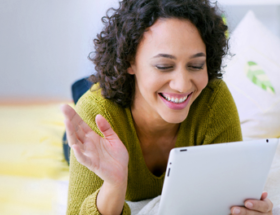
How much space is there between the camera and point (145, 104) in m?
1.16

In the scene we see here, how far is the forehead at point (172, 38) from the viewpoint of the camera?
0.95m

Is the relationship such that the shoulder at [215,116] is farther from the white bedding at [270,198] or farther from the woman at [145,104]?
the white bedding at [270,198]

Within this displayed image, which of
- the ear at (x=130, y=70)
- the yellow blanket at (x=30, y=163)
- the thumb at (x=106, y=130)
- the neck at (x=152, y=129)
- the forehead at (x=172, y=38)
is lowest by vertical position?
the yellow blanket at (x=30, y=163)

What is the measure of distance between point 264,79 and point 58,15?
4.16ft

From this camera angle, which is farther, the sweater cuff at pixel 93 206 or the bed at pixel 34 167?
the bed at pixel 34 167

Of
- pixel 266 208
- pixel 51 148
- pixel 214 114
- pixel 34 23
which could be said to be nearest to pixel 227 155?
pixel 266 208

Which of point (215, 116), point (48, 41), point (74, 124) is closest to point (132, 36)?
point (74, 124)

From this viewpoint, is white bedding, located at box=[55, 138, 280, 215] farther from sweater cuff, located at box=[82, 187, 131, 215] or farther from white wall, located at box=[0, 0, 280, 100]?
white wall, located at box=[0, 0, 280, 100]

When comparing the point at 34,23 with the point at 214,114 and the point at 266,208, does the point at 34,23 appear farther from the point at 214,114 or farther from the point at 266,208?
the point at 266,208

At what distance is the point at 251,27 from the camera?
2.01m

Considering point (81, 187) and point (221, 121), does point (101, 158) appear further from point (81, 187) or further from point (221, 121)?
point (221, 121)

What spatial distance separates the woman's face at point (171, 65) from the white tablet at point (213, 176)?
0.26 m

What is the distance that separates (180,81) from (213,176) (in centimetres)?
30

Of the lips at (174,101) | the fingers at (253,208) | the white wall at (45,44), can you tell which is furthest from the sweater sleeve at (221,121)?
the white wall at (45,44)
